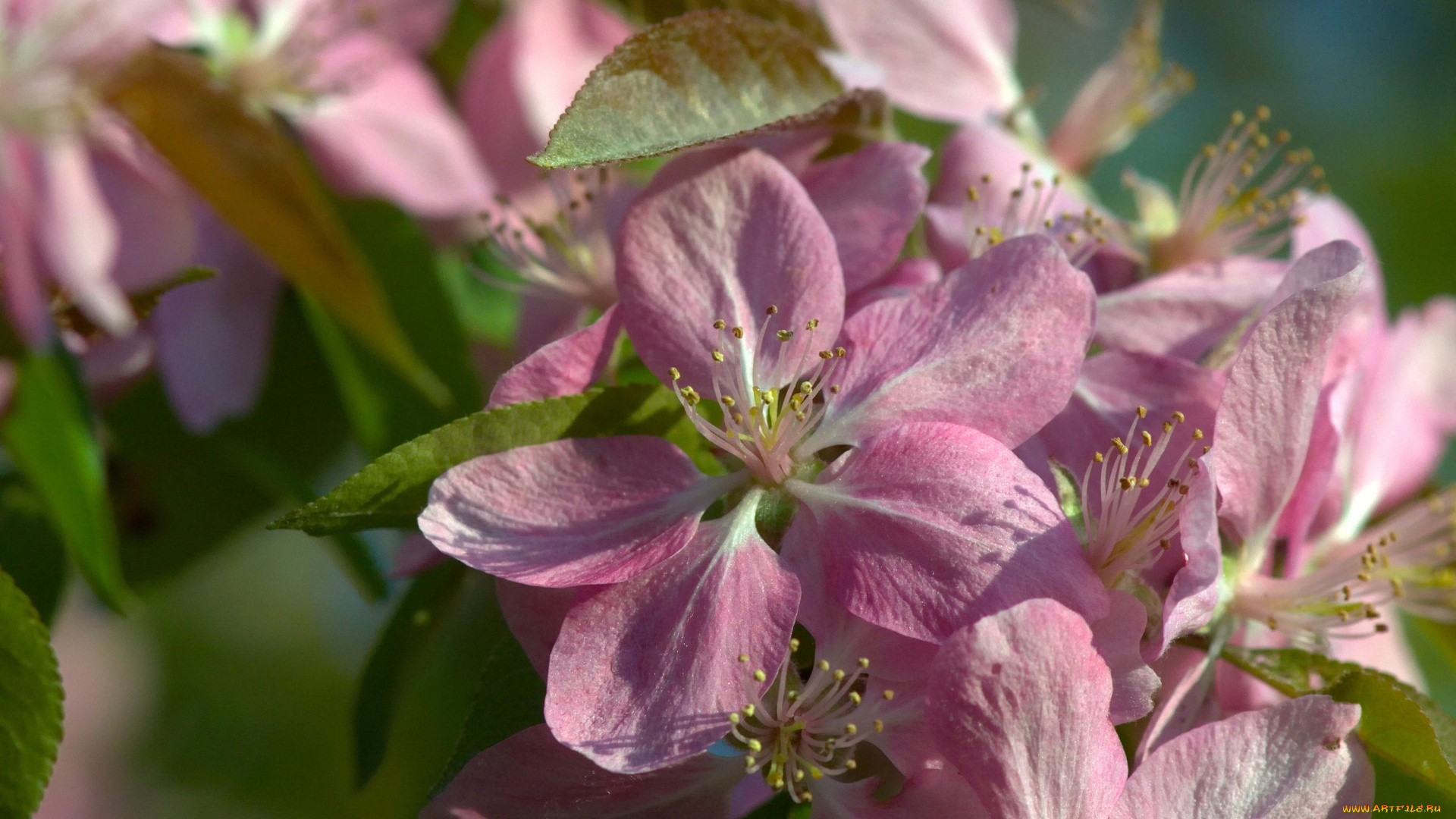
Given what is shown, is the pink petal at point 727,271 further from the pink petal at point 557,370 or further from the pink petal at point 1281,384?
the pink petal at point 1281,384

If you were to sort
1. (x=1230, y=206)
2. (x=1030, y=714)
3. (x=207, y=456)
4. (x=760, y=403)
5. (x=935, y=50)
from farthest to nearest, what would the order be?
(x=207, y=456), (x=935, y=50), (x=1230, y=206), (x=760, y=403), (x=1030, y=714)

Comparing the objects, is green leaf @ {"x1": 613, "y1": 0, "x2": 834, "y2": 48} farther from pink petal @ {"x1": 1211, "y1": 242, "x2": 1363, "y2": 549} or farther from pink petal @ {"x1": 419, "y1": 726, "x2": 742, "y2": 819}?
pink petal @ {"x1": 419, "y1": 726, "x2": 742, "y2": 819}

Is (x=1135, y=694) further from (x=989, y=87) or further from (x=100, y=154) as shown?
(x=100, y=154)

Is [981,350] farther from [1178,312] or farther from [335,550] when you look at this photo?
[335,550]

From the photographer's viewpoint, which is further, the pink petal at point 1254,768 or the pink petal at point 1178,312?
the pink petal at point 1178,312

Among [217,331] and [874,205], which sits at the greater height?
[874,205]

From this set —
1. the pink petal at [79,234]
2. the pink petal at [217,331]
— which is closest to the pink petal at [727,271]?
the pink petal at [79,234]

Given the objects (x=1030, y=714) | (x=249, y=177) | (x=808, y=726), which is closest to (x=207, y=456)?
(x=249, y=177)
